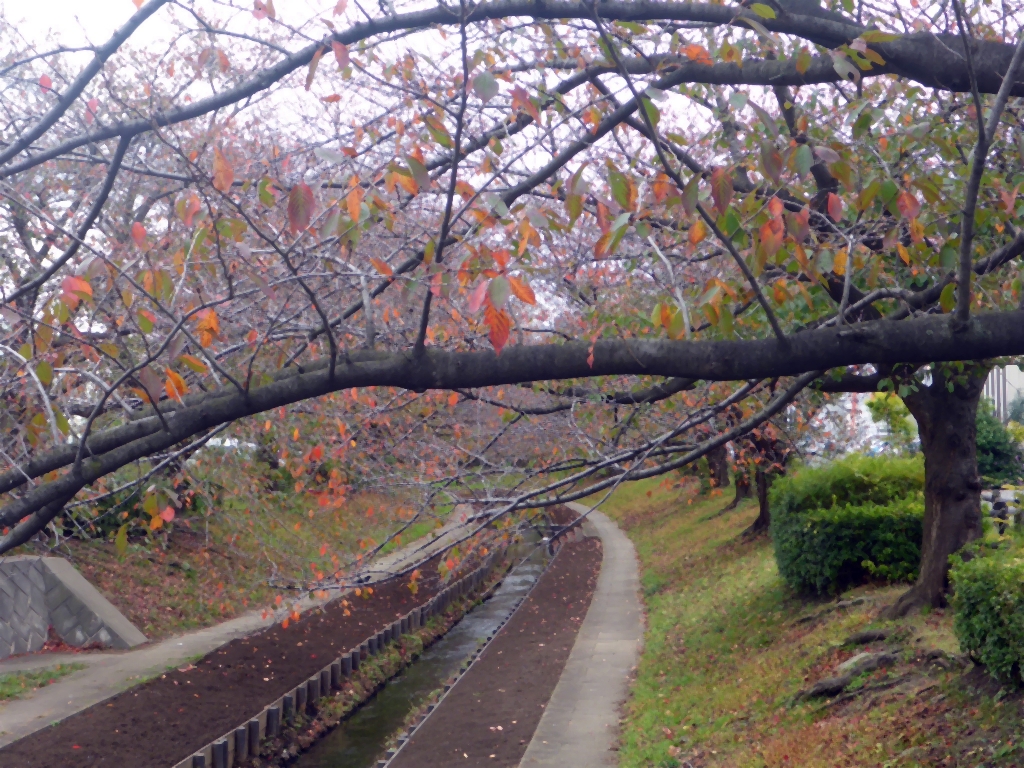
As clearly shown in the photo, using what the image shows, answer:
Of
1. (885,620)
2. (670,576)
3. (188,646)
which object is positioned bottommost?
(670,576)

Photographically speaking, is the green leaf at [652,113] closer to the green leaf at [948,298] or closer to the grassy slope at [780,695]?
the green leaf at [948,298]

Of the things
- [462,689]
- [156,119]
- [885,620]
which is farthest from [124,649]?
[156,119]

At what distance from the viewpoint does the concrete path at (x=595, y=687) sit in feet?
30.5

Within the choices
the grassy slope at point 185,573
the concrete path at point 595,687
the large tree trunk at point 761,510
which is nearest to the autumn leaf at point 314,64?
the concrete path at point 595,687

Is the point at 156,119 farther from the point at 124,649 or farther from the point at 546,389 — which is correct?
the point at 124,649

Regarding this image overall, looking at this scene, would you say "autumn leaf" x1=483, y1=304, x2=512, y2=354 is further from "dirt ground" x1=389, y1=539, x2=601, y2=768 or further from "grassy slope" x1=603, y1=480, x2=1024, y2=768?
"dirt ground" x1=389, y1=539, x2=601, y2=768

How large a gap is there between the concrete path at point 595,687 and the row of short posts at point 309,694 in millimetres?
3438

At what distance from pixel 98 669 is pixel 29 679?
104 cm

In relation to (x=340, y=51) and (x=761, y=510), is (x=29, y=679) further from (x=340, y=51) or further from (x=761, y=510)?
(x=761, y=510)

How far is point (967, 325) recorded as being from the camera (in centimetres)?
376

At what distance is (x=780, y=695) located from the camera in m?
9.22

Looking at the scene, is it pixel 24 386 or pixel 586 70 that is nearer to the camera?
pixel 586 70

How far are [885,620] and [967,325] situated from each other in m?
6.97

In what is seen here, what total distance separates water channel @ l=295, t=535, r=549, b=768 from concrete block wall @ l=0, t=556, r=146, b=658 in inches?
160
